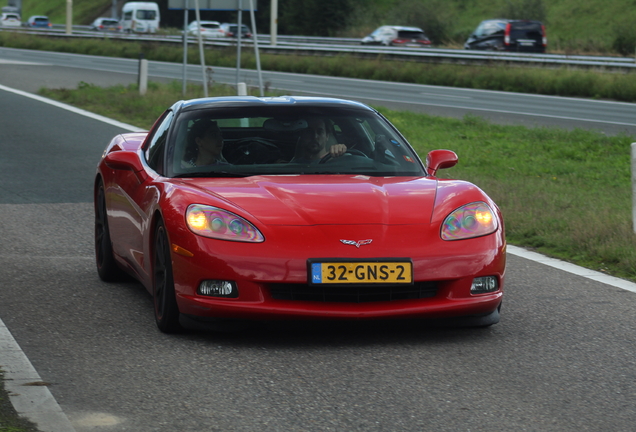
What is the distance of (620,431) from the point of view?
396 cm

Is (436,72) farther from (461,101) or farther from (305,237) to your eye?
(305,237)

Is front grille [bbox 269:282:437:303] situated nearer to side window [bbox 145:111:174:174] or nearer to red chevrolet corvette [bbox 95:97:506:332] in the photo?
red chevrolet corvette [bbox 95:97:506:332]

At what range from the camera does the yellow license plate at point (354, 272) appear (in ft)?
16.6

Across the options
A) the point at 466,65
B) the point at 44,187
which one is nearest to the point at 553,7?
the point at 466,65

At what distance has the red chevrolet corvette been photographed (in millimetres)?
5102

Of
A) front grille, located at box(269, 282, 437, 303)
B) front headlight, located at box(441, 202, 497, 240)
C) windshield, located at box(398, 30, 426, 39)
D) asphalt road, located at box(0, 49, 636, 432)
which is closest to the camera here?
asphalt road, located at box(0, 49, 636, 432)

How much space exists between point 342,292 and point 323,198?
1.77 ft

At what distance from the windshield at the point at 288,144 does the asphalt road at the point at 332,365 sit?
926 mm

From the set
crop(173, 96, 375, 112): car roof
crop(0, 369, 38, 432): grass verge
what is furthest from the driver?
crop(0, 369, 38, 432): grass verge

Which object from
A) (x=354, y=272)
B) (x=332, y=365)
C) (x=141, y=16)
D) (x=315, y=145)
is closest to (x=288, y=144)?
(x=315, y=145)

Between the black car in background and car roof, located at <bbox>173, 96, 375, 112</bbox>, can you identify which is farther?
the black car in background

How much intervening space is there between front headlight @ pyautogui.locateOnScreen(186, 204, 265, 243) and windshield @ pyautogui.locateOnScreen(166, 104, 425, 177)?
0.67 metres

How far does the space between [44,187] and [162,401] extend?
7619 millimetres

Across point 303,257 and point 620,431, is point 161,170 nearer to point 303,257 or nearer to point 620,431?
point 303,257
